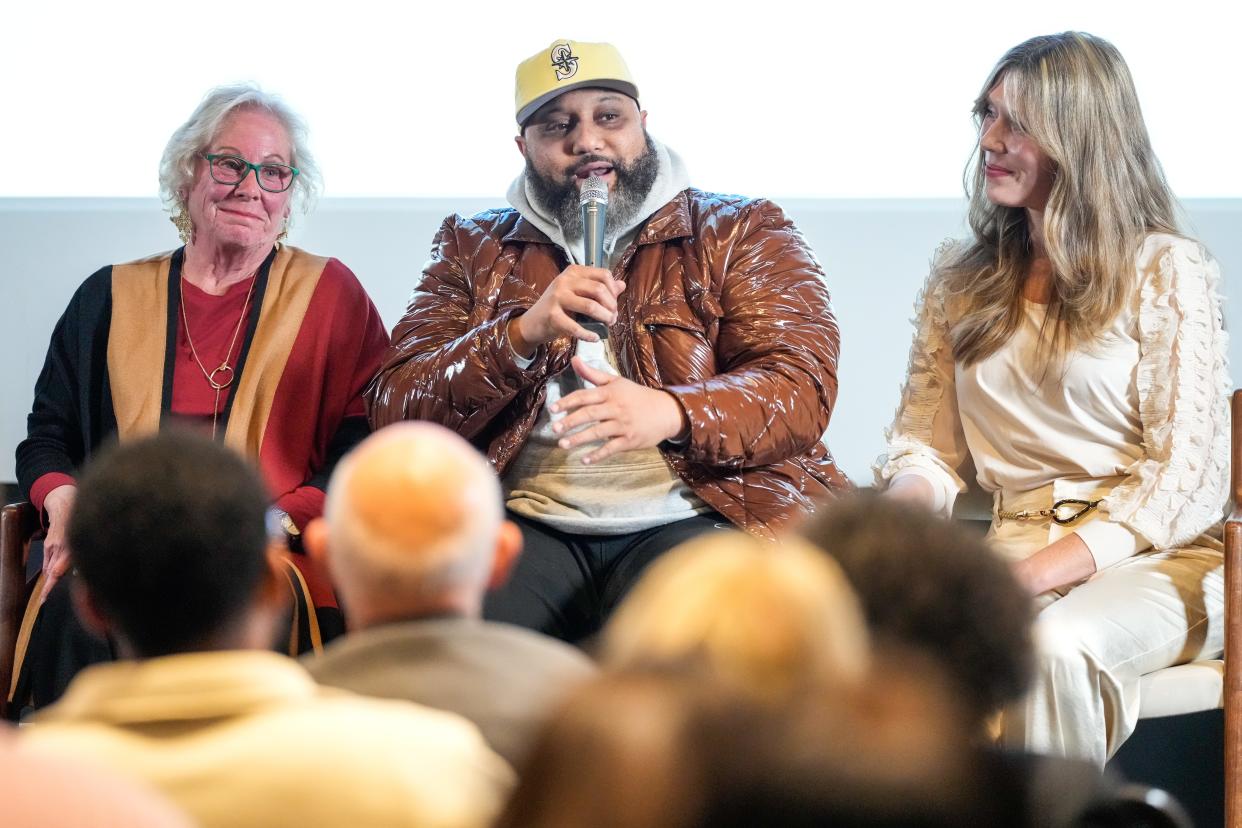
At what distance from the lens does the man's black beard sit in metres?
2.61

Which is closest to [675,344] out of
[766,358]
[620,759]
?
[766,358]

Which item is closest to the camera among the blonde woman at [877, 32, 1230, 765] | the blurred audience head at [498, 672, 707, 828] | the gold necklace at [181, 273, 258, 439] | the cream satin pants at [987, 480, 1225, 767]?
the blurred audience head at [498, 672, 707, 828]

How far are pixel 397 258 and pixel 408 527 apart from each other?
8.15 ft

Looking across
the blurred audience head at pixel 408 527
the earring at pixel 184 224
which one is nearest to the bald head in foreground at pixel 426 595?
the blurred audience head at pixel 408 527

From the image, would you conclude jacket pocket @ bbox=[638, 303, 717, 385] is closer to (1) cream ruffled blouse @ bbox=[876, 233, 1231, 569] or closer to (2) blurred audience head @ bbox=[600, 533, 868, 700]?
(1) cream ruffled blouse @ bbox=[876, 233, 1231, 569]

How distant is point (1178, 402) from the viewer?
7.70 ft

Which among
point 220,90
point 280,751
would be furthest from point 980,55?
point 280,751

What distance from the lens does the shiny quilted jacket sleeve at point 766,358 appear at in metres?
2.34

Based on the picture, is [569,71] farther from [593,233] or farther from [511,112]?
[511,112]

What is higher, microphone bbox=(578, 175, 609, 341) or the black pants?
microphone bbox=(578, 175, 609, 341)

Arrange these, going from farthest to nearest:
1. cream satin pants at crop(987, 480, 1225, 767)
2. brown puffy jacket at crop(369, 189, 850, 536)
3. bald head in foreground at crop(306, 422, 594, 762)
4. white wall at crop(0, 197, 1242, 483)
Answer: white wall at crop(0, 197, 1242, 483)
brown puffy jacket at crop(369, 189, 850, 536)
cream satin pants at crop(987, 480, 1225, 767)
bald head in foreground at crop(306, 422, 594, 762)

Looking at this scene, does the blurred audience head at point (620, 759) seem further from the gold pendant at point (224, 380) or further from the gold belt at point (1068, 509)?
the gold pendant at point (224, 380)

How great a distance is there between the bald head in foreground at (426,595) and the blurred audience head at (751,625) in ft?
1.25

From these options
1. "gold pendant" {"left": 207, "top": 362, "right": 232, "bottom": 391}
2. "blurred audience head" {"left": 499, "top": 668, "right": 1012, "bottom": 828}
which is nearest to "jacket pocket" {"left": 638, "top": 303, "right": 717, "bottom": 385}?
"gold pendant" {"left": 207, "top": 362, "right": 232, "bottom": 391}
